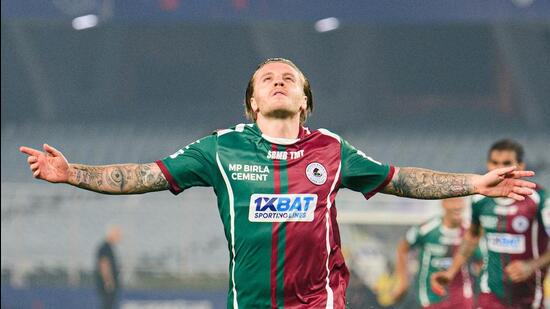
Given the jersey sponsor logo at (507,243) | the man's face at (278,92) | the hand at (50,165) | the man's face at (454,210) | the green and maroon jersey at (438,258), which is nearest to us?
the hand at (50,165)

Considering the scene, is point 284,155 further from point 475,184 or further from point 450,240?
point 450,240

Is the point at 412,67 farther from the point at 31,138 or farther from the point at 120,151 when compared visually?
the point at 31,138

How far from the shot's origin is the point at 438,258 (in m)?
11.0

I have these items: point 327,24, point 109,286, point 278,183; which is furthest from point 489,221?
point 327,24

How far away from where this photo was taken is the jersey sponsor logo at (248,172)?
464 cm

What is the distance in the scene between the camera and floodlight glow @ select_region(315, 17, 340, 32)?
23.2m

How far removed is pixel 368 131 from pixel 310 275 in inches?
695

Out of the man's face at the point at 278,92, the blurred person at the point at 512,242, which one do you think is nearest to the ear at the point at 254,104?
the man's face at the point at 278,92

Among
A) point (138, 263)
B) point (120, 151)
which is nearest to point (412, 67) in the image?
point (120, 151)

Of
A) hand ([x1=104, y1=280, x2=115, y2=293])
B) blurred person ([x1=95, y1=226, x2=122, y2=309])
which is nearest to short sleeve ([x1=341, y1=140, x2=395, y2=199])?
blurred person ([x1=95, y1=226, x2=122, y2=309])

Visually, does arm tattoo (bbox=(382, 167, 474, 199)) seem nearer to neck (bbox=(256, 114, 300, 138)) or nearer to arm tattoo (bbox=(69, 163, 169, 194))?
neck (bbox=(256, 114, 300, 138))

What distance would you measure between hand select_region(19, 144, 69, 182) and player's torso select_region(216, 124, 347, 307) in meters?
0.65

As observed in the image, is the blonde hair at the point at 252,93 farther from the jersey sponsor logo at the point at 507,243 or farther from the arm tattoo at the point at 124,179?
the jersey sponsor logo at the point at 507,243

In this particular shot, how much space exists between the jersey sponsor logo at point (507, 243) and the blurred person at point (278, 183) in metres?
4.01
